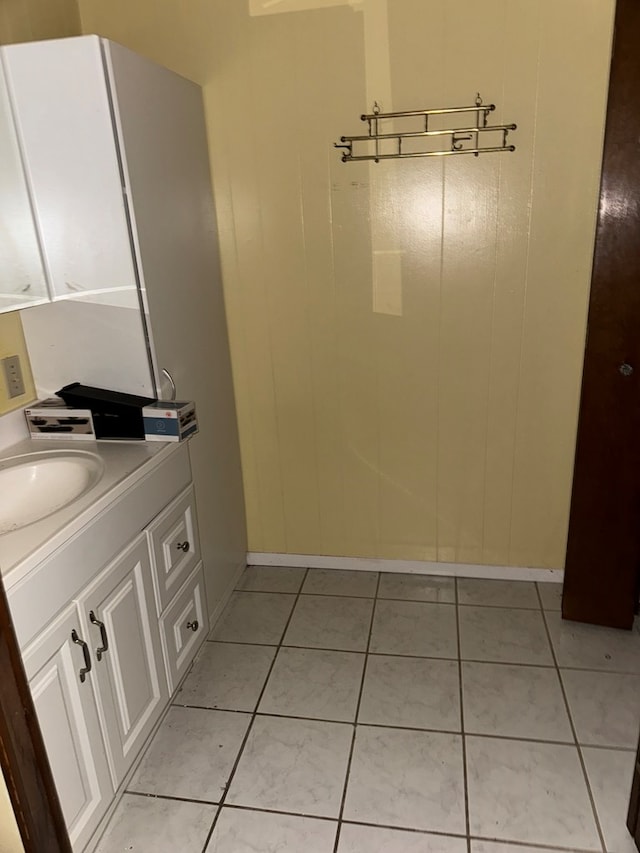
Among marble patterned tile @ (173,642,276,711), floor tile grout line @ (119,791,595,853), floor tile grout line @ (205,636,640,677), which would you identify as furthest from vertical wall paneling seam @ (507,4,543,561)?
floor tile grout line @ (119,791,595,853)

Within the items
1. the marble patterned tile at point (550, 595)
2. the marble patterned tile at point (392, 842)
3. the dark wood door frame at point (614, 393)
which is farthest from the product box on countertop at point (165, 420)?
the marble patterned tile at point (550, 595)

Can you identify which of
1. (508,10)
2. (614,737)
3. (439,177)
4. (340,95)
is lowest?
(614,737)

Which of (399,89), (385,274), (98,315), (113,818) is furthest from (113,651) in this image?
(399,89)

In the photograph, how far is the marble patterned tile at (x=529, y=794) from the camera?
63.9 inches

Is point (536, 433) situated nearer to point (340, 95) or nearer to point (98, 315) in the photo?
point (340, 95)

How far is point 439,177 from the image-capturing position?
2318mm

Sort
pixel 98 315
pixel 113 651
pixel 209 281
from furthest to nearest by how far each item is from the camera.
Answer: pixel 209 281
pixel 98 315
pixel 113 651

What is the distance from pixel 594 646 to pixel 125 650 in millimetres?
1614

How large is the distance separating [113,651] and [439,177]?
1.88 meters

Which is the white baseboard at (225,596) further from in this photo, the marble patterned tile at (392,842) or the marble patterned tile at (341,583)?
the marble patterned tile at (392,842)

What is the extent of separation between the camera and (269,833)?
5.45ft

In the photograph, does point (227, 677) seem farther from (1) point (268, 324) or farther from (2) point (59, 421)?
(1) point (268, 324)

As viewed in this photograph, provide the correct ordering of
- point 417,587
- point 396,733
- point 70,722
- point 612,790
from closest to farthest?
point 70,722 → point 612,790 → point 396,733 → point 417,587

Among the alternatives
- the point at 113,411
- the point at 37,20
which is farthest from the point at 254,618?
the point at 37,20
